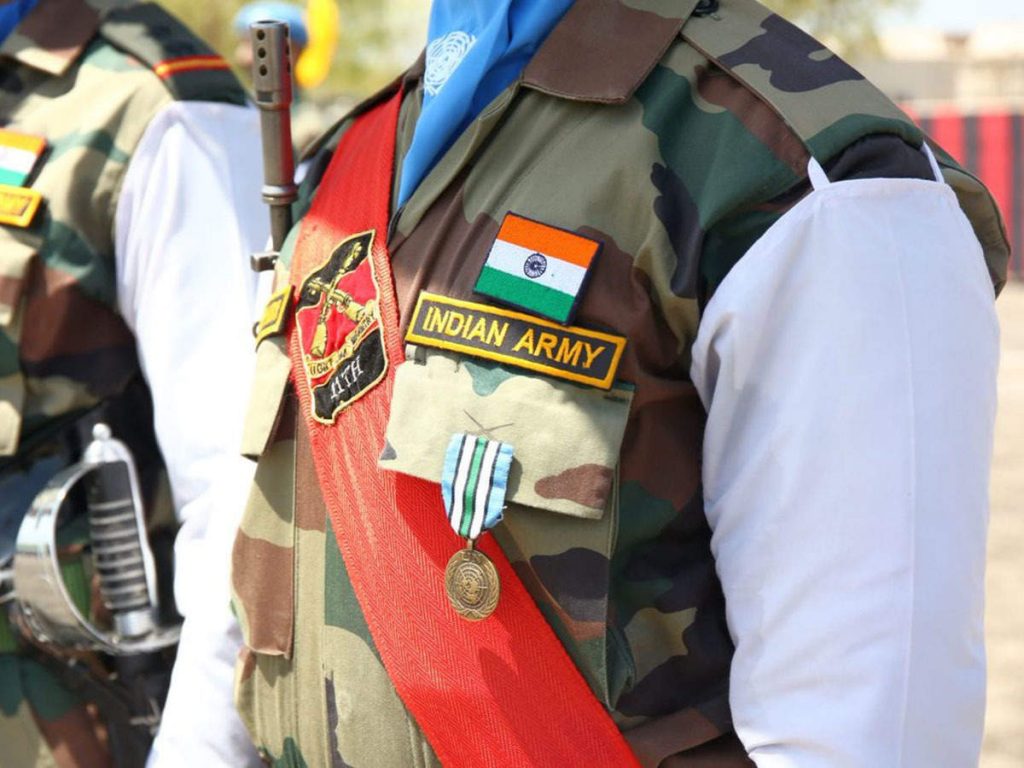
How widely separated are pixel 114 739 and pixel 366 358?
0.90m

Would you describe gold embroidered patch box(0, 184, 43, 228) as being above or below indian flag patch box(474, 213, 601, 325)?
below

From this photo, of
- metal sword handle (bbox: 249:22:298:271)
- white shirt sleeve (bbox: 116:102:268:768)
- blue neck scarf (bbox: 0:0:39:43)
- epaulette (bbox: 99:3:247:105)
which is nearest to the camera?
metal sword handle (bbox: 249:22:298:271)

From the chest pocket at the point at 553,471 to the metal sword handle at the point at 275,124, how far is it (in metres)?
0.48

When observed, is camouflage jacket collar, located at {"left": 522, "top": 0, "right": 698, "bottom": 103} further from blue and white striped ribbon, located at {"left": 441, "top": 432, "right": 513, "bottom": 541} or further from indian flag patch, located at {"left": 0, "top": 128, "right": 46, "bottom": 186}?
indian flag patch, located at {"left": 0, "top": 128, "right": 46, "bottom": 186}

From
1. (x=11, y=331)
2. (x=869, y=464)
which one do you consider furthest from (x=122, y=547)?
(x=869, y=464)

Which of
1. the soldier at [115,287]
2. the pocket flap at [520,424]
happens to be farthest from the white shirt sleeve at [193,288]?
the pocket flap at [520,424]

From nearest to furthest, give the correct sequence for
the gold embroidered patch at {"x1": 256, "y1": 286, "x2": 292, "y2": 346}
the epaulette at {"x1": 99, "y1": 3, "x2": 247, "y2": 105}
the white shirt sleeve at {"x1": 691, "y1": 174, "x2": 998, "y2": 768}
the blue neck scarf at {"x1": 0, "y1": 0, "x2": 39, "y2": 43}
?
the white shirt sleeve at {"x1": 691, "y1": 174, "x2": 998, "y2": 768} → the gold embroidered patch at {"x1": 256, "y1": 286, "x2": 292, "y2": 346} → the epaulette at {"x1": 99, "y1": 3, "x2": 247, "y2": 105} → the blue neck scarf at {"x1": 0, "y1": 0, "x2": 39, "y2": 43}

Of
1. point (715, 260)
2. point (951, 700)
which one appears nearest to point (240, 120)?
point (715, 260)

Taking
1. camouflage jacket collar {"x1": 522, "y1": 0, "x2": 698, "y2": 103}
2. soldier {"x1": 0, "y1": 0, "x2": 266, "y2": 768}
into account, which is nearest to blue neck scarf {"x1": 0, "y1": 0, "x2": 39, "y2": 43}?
soldier {"x1": 0, "y1": 0, "x2": 266, "y2": 768}

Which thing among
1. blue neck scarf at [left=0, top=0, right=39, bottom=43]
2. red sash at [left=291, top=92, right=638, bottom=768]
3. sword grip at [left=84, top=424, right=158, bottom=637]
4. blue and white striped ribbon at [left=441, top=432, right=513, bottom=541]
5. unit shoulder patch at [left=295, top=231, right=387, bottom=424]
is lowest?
sword grip at [left=84, top=424, right=158, bottom=637]

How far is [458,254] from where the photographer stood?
4.50 ft

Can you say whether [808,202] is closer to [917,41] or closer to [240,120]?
[240,120]

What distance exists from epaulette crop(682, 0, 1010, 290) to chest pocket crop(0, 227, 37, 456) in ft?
3.45

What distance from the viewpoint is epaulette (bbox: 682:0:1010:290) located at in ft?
4.04
